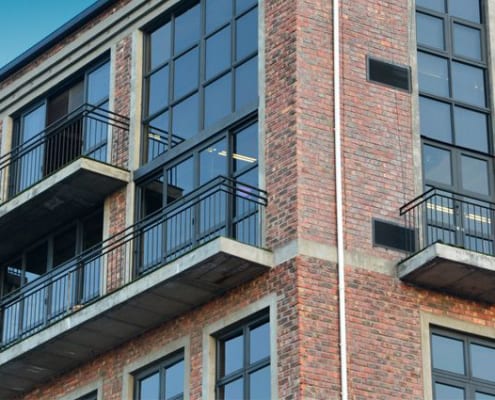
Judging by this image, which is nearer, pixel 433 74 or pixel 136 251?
pixel 433 74

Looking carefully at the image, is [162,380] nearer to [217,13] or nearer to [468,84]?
[217,13]

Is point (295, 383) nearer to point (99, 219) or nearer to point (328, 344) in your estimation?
point (328, 344)

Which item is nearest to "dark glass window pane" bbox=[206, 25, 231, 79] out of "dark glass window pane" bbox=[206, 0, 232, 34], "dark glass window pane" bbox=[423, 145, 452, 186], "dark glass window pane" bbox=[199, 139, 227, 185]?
"dark glass window pane" bbox=[206, 0, 232, 34]

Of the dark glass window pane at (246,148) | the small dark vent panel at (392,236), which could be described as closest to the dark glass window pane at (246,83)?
the dark glass window pane at (246,148)

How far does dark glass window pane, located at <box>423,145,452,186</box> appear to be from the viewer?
1159 inches

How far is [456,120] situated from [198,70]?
187 inches

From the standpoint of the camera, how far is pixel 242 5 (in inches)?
1222

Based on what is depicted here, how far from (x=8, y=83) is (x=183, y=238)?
8.29 m

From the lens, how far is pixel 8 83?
120 ft

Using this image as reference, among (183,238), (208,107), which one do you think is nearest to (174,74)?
(208,107)

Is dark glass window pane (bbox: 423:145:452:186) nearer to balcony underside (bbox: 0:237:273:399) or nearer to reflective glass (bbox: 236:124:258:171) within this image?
reflective glass (bbox: 236:124:258:171)

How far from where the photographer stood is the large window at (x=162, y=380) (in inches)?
1152

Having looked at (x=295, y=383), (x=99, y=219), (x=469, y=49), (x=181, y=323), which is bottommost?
(x=295, y=383)

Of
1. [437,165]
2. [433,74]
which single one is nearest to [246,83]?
[433,74]
